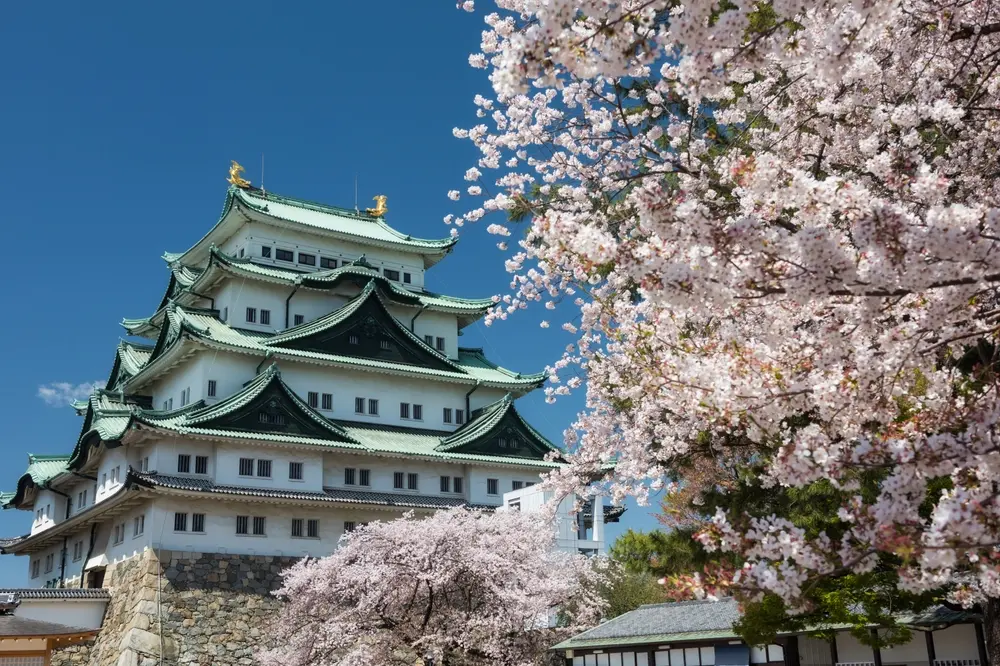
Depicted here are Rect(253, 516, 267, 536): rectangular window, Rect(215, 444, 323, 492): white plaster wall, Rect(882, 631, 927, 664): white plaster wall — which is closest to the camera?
Rect(882, 631, 927, 664): white plaster wall

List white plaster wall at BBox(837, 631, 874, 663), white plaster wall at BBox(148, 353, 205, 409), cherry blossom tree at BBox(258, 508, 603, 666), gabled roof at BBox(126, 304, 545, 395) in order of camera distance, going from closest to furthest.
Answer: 1. white plaster wall at BBox(837, 631, 874, 663)
2. cherry blossom tree at BBox(258, 508, 603, 666)
3. gabled roof at BBox(126, 304, 545, 395)
4. white plaster wall at BBox(148, 353, 205, 409)

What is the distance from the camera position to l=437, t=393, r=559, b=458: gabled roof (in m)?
41.9

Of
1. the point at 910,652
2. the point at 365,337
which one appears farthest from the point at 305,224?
the point at 910,652

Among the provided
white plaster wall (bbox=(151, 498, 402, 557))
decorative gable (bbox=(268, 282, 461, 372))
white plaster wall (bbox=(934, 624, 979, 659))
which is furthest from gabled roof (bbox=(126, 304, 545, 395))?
white plaster wall (bbox=(934, 624, 979, 659))

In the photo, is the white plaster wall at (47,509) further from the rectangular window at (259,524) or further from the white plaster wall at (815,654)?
the white plaster wall at (815,654)

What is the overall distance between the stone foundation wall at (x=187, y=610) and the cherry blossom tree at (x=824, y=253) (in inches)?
994

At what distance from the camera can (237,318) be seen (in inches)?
1620

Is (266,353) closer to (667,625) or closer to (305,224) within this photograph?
(305,224)

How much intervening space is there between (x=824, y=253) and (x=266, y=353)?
114ft

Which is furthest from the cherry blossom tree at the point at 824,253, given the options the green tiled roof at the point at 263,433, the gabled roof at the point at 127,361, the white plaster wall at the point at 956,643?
the gabled roof at the point at 127,361

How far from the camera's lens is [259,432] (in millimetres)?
35906

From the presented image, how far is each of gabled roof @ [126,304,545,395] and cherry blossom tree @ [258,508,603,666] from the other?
1199 centimetres

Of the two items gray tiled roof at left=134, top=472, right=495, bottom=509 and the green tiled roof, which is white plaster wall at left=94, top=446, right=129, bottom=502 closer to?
the green tiled roof

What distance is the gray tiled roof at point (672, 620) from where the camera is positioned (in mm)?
25359
